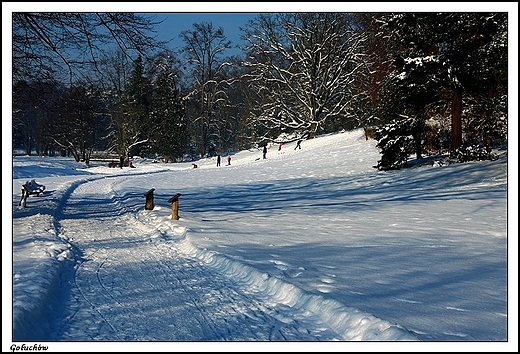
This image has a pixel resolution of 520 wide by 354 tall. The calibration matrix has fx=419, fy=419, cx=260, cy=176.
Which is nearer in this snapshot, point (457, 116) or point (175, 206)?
point (175, 206)

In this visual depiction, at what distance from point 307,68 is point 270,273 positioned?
34.7 m

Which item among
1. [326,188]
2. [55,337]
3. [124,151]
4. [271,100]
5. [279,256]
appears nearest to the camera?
[55,337]

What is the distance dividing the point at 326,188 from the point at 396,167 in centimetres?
388

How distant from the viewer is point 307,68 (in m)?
38.9

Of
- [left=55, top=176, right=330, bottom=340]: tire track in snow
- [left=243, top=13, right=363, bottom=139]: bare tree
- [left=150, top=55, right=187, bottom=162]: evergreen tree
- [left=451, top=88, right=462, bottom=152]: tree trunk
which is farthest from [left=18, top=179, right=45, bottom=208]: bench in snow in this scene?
[left=150, top=55, right=187, bottom=162]: evergreen tree

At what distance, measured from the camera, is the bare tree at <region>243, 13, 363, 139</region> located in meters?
36.9

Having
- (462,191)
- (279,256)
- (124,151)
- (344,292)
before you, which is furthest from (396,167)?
(124,151)

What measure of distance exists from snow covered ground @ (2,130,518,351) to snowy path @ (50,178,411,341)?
0.07ft

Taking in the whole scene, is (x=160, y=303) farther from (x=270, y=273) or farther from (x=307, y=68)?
(x=307, y=68)

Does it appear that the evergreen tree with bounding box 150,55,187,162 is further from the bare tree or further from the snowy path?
the snowy path

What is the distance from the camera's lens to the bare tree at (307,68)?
36906 millimetres

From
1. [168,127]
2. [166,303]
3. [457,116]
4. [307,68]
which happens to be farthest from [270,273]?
[168,127]

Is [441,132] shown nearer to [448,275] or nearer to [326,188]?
[326,188]

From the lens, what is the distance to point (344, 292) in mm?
5504
